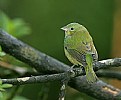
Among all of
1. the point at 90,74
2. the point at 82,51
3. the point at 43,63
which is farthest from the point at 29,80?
the point at 43,63

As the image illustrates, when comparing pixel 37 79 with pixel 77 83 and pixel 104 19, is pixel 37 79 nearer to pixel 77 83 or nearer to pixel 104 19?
pixel 77 83

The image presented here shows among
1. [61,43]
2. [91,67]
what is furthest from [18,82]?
[61,43]

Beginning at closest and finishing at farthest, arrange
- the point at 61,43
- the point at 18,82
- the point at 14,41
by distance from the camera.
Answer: the point at 18,82
the point at 14,41
the point at 61,43

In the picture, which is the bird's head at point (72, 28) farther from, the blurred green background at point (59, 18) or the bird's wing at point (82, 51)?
the blurred green background at point (59, 18)

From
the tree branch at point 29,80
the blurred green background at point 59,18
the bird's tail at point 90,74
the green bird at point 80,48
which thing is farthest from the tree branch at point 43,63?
the blurred green background at point 59,18

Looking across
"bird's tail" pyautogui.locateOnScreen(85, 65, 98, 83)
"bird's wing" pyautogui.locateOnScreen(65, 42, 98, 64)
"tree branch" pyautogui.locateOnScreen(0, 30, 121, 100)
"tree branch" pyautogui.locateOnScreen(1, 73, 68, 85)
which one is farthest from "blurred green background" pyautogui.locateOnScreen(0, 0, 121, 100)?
"tree branch" pyautogui.locateOnScreen(1, 73, 68, 85)

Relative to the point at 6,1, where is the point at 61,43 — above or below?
below
